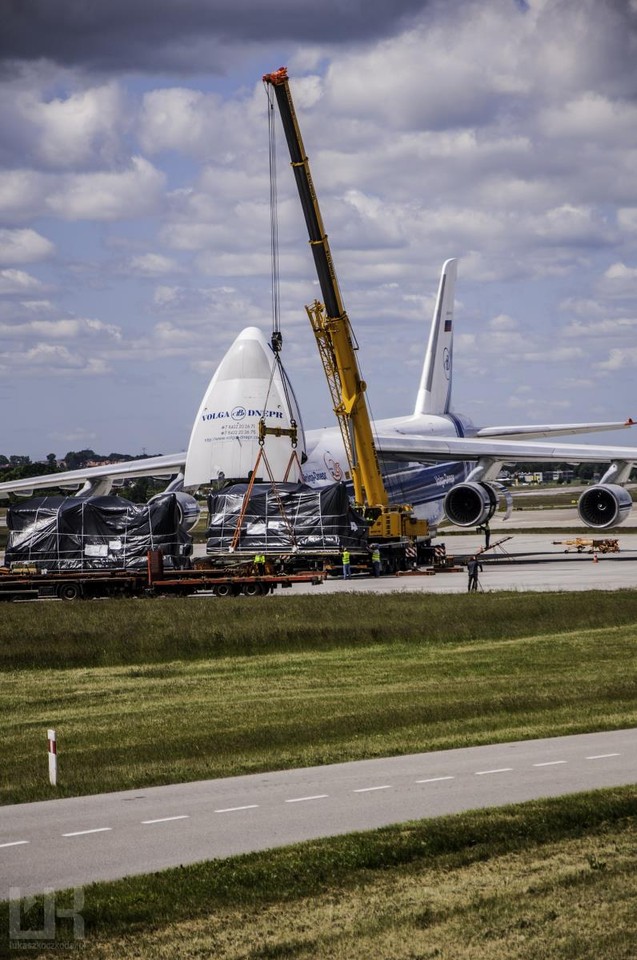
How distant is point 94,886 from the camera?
9.62 meters

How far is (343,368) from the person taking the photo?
4431 centimetres

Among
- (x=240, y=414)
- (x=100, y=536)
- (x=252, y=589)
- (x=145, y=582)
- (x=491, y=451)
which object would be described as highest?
(x=240, y=414)

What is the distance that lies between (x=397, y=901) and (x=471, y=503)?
130ft

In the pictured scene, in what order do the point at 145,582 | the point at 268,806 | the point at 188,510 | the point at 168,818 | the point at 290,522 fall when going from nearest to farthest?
the point at 168,818
the point at 268,806
the point at 145,582
the point at 290,522
the point at 188,510

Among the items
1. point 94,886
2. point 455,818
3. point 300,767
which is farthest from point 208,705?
point 94,886

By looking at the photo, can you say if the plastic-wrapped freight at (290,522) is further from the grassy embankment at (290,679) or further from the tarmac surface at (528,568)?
the grassy embankment at (290,679)

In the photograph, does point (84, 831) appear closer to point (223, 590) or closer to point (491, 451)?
point (223, 590)

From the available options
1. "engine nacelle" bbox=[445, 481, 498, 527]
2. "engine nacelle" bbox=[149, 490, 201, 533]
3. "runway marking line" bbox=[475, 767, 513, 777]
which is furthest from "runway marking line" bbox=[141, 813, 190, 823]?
"engine nacelle" bbox=[445, 481, 498, 527]

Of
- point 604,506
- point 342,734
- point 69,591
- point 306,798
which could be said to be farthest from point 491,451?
point 306,798

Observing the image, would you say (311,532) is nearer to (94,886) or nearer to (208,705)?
(208,705)

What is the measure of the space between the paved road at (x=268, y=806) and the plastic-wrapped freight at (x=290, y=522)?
26291 millimetres

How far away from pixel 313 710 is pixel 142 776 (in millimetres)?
4836

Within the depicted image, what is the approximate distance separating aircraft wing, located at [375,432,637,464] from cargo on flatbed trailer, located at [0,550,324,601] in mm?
10556

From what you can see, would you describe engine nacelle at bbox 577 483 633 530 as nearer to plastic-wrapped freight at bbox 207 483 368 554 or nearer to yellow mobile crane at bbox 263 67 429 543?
yellow mobile crane at bbox 263 67 429 543
